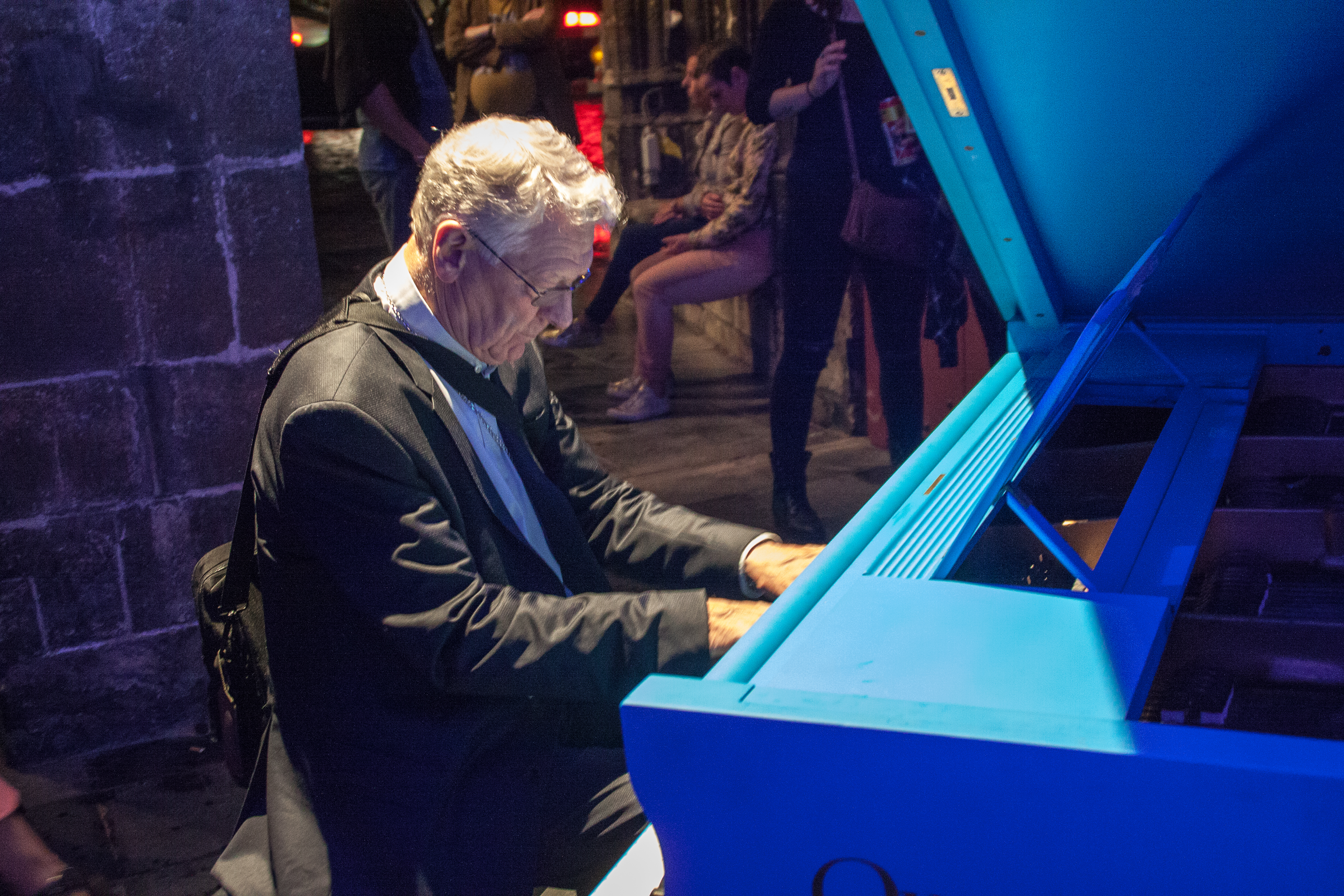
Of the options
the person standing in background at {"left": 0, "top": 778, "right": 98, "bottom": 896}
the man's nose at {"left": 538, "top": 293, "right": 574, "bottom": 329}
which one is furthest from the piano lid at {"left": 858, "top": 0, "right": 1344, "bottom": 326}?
the person standing in background at {"left": 0, "top": 778, "right": 98, "bottom": 896}

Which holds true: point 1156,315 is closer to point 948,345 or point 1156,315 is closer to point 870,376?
point 948,345

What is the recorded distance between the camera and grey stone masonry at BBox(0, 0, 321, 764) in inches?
92.5

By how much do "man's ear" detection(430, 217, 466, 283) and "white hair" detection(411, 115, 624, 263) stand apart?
12 millimetres

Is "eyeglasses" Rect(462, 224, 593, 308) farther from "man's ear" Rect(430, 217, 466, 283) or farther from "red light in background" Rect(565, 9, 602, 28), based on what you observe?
"red light in background" Rect(565, 9, 602, 28)

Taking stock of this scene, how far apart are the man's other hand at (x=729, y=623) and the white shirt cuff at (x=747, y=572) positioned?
0.31m

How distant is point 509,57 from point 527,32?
0.18 metres

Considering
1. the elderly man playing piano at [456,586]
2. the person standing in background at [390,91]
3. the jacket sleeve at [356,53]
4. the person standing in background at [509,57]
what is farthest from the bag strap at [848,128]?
the elderly man playing piano at [456,586]

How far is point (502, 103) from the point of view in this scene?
4965mm

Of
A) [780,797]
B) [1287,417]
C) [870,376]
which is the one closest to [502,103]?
[870,376]

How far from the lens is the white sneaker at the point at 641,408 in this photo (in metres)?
5.16

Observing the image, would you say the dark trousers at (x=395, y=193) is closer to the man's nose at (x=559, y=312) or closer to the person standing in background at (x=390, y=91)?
the person standing in background at (x=390, y=91)

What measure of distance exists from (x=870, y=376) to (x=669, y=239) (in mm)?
1164

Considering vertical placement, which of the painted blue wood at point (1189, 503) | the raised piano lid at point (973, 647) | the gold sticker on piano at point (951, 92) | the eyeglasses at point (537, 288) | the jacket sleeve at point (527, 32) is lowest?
the painted blue wood at point (1189, 503)

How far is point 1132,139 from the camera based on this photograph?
5.33 feet
